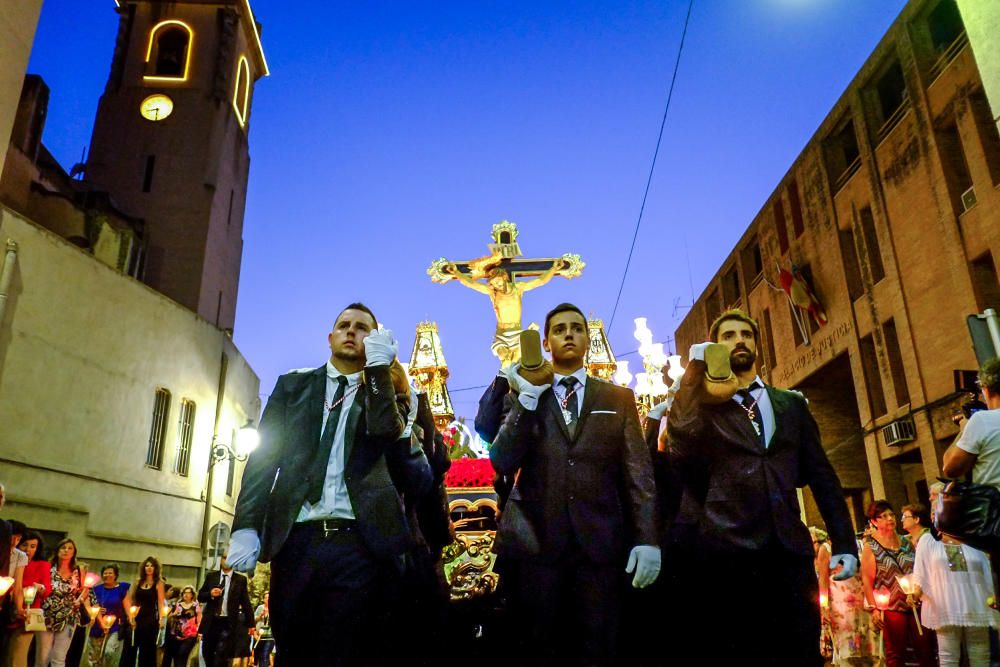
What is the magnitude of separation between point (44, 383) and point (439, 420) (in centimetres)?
994

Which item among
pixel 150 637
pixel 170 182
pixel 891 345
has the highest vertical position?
pixel 170 182

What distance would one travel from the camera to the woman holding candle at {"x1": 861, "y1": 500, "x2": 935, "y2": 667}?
23.0ft

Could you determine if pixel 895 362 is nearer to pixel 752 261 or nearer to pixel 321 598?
pixel 752 261

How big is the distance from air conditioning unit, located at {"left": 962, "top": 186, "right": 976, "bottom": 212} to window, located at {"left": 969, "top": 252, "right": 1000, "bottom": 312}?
1.21 meters

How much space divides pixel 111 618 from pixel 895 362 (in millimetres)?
17566

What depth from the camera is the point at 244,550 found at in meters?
3.11

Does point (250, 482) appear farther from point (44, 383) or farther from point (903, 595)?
point (44, 383)

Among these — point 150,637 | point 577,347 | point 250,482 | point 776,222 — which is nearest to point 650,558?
point 577,347

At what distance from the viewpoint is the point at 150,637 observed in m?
9.54

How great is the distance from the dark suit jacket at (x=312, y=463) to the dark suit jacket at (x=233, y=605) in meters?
6.94

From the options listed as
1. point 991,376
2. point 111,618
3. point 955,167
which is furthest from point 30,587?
point 955,167

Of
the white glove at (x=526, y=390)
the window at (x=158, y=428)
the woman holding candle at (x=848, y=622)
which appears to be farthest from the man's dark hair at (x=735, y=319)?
the window at (x=158, y=428)

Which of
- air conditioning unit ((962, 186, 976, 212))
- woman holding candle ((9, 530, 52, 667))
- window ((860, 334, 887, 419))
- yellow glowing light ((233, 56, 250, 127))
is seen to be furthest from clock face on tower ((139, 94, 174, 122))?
air conditioning unit ((962, 186, 976, 212))

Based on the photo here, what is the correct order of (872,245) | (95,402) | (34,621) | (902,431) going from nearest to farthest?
(34,621), (95,402), (902,431), (872,245)
